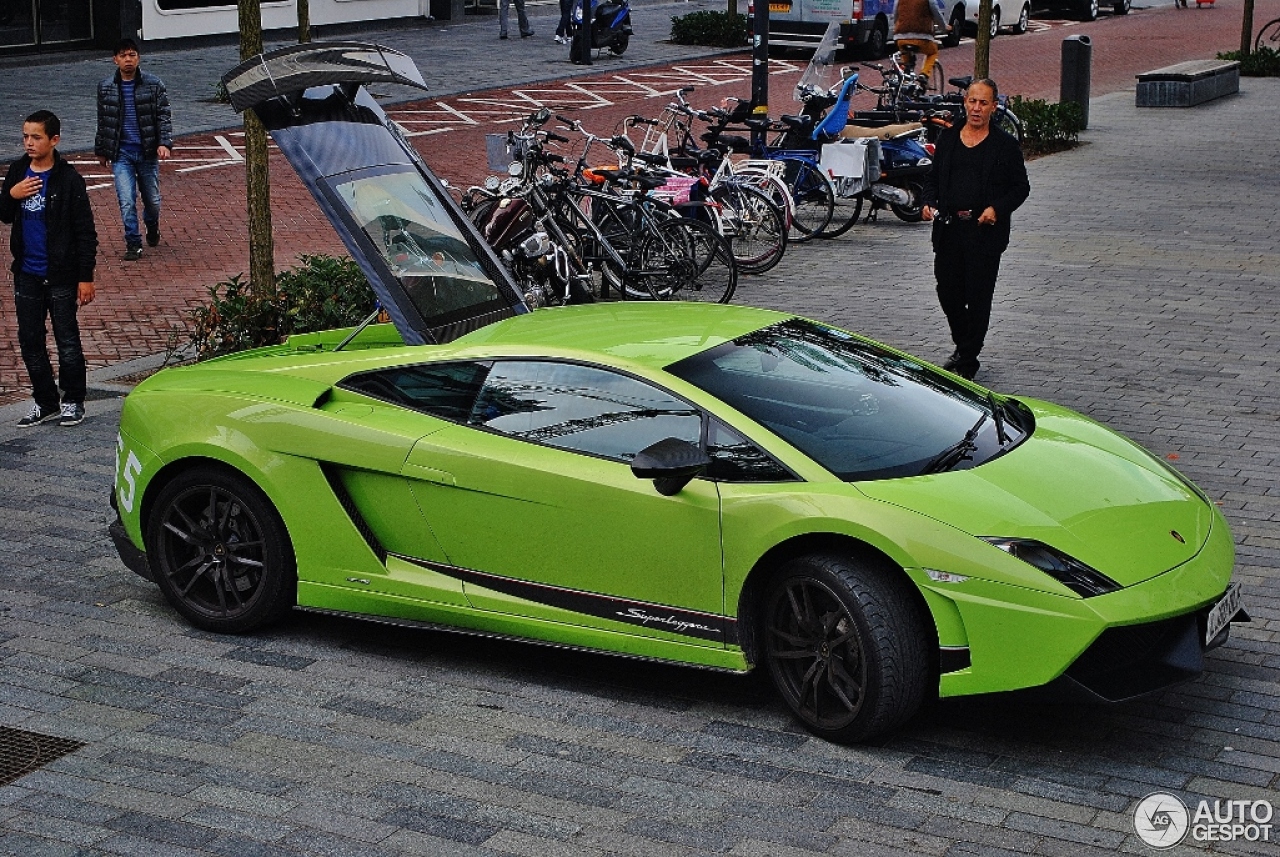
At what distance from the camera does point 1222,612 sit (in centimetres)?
573

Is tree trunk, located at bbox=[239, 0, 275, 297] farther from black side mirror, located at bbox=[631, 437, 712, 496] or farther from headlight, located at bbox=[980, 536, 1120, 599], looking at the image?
headlight, located at bbox=[980, 536, 1120, 599]

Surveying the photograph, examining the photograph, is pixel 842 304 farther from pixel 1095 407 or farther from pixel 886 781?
pixel 886 781

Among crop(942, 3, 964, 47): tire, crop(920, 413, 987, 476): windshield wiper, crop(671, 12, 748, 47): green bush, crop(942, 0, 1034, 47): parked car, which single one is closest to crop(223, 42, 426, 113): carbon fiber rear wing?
crop(920, 413, 987, 476): windshield wiper

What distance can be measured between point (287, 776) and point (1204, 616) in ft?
9.62

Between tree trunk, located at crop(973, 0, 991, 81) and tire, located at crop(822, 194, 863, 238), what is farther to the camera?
tree trunk, located at crop(973, 0, 991, 81)

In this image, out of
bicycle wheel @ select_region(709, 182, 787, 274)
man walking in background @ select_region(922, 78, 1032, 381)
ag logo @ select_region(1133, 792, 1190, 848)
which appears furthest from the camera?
bicycle wheel @ select_region(709, 182, 787, 274)

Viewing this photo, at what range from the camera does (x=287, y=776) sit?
5.48 meters

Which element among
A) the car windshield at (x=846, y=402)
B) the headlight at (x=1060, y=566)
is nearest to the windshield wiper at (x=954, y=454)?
the car windshield at (x=846, y=402)

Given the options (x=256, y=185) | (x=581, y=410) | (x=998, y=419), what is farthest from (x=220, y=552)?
(x=256, y=185)

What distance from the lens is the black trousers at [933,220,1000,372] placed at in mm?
10352

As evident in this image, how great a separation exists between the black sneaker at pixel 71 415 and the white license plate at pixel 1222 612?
21.1 feet

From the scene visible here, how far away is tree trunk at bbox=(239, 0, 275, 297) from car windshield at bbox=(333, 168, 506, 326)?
8.59ft

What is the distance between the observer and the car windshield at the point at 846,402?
5871 mm

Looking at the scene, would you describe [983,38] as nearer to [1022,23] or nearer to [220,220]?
[220,220]
